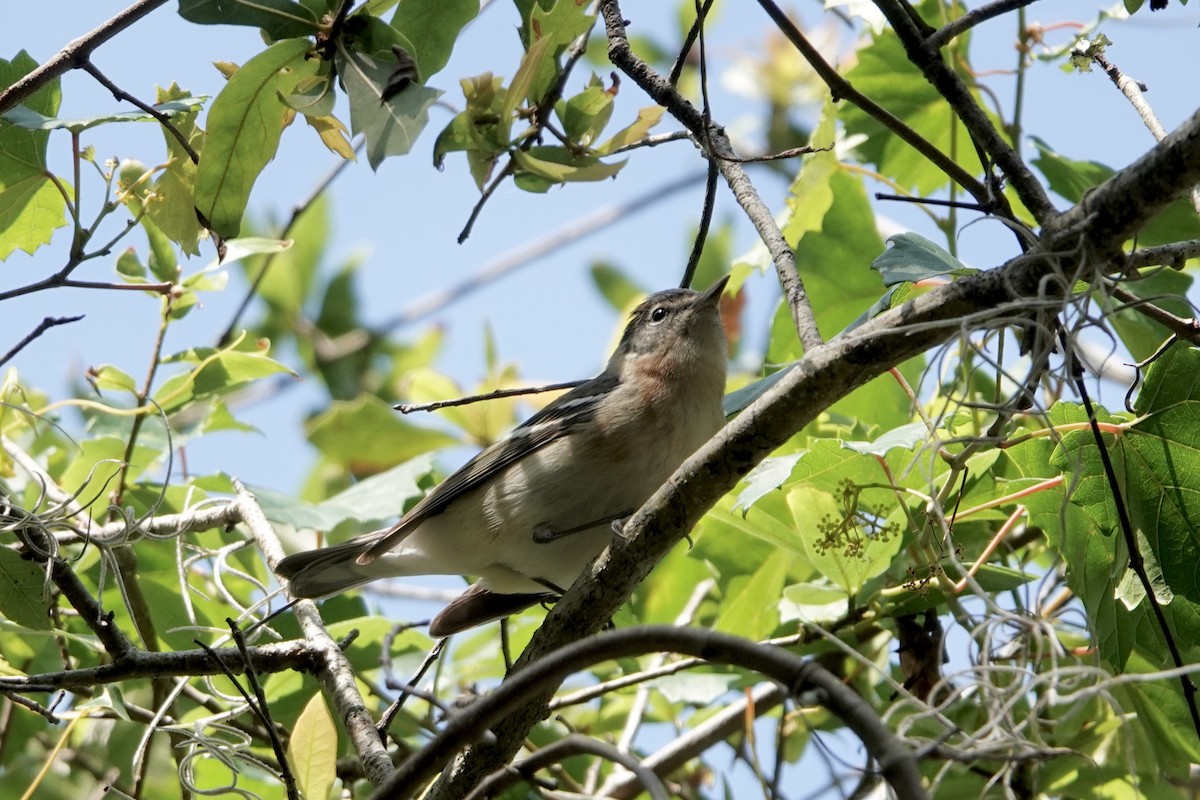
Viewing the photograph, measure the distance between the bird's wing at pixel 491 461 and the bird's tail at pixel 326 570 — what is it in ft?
0.21

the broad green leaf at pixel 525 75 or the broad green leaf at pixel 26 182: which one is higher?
the broad green leaf at pixel 26 182

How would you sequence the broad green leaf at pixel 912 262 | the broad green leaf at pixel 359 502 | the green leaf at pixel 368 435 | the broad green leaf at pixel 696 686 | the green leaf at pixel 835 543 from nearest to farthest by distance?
the broad green leaf at pixel 912 262
the green leaf at pixel 835 543
the broad green leaf at pixel 696 686
the broad green leaf at pixel 359 502
the green leaf at pixel 368 435

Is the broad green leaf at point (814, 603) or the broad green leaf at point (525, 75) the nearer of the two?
the broad green leaf at point (525, 75)

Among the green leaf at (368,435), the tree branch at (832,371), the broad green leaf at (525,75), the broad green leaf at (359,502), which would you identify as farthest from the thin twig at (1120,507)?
the green leaf at (368,435)

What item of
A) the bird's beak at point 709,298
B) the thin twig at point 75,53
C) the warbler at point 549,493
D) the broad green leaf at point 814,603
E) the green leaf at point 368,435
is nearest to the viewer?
the thin twig at point 75,53

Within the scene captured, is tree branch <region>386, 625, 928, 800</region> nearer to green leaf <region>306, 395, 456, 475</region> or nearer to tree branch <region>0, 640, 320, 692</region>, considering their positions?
tree branch <region>0, 640, 320, 692</region>

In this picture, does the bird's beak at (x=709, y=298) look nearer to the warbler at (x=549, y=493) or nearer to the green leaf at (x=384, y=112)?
the warbler at (x=549, y=493)

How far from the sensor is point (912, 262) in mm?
2441

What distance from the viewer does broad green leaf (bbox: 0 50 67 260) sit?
10.0 feet

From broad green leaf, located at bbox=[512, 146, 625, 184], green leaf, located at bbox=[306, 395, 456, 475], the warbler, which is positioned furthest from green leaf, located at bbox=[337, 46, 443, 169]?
green leaf, located at bbox=[306, 395, 456, 475]

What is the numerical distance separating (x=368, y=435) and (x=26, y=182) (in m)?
2.03

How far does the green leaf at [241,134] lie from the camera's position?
2.50 m

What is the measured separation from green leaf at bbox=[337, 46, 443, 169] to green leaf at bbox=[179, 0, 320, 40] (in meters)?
0.21

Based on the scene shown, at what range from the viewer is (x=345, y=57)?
241 centimetres
